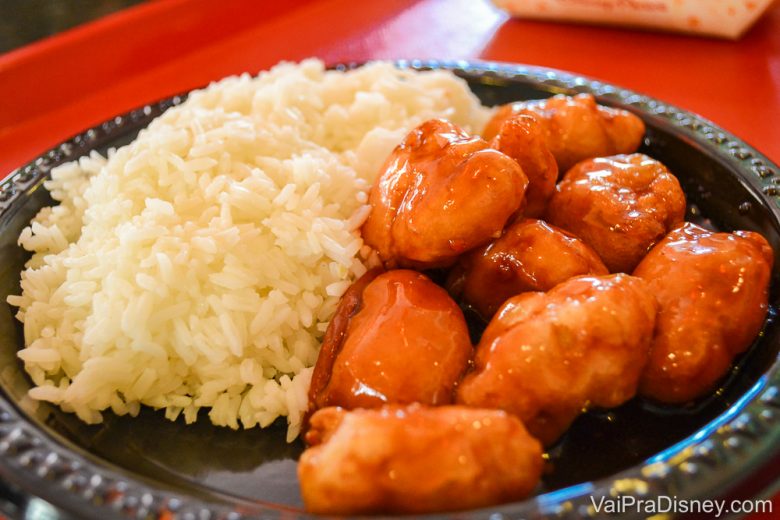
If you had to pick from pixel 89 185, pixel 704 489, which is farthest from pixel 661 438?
pixel 89 185

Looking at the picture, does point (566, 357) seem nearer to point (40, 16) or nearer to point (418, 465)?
point (418, 465)

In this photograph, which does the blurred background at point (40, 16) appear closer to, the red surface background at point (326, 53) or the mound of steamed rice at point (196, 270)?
the red surface background at point (326, 53)

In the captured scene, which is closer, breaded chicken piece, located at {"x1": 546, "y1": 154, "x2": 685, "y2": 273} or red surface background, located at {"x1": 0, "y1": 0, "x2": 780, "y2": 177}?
breaded chicken piece, located at {"x1": 546, "y1": 154, "x2": 685, "y2": 273}

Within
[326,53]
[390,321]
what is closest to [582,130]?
[390,321]

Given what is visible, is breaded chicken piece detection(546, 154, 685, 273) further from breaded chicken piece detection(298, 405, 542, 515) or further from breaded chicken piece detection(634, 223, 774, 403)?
breaded chicken piece detection(298, 405, 542, 515)

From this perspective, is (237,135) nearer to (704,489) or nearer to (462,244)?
(462,244)

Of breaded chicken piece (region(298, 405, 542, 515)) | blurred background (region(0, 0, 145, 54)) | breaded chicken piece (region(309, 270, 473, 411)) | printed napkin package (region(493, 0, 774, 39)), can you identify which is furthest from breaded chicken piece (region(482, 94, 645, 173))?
blurred background (region(0, 0, 145, 54))
